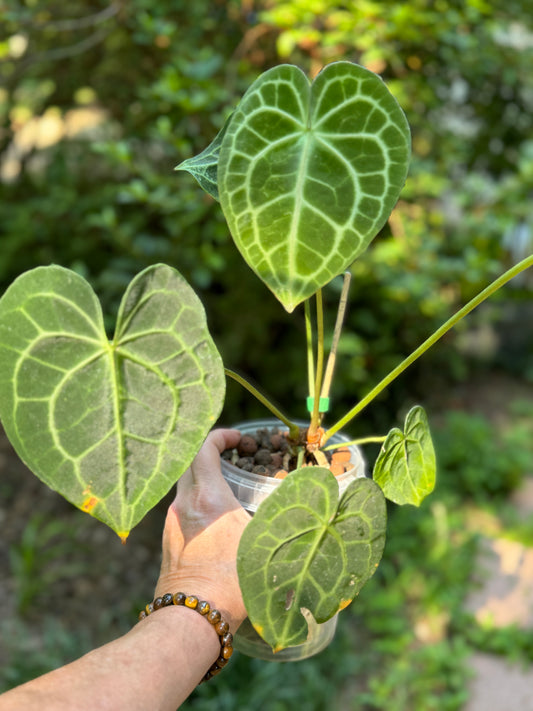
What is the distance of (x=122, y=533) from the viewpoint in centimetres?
50

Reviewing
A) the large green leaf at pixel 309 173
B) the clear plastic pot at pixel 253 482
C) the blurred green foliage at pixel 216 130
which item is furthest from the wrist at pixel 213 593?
the blurred green foliage at pixel 216 130

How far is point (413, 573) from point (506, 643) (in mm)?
434

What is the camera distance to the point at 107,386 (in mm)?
546

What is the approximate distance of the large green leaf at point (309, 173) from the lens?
0.58 meters

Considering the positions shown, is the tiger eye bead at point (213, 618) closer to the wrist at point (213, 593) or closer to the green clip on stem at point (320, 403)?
the wrist at point (213, 593)

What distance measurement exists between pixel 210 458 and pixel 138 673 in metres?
0.25

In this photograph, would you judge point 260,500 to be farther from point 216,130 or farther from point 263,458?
point 216,130

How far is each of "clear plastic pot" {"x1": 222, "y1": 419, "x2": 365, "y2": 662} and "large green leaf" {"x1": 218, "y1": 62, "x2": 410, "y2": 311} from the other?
29 cm

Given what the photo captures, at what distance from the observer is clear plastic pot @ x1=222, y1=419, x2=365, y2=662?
0.77 metres

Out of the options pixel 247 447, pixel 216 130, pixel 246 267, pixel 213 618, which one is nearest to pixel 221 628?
pixel 213 618

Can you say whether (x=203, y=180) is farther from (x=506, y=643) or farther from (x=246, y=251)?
(x=506, y=643)

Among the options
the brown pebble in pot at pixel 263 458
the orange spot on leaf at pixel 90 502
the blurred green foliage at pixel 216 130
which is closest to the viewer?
the orange spot on leaf at pixel 90 502

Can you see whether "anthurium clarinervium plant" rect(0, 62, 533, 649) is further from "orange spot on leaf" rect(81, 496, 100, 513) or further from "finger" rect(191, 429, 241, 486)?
"finger" rect(191, 429, 241, 486)

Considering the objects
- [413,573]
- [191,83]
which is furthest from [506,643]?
[191,83]
